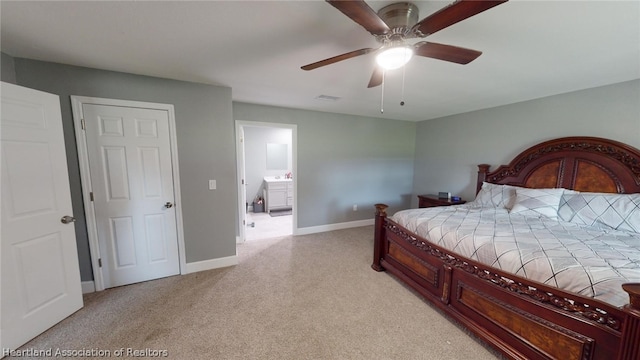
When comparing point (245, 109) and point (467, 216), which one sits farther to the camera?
point (245, 109)

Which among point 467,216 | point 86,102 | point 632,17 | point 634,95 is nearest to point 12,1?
point 86,102

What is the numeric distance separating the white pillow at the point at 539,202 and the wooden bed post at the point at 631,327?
69.4 inches

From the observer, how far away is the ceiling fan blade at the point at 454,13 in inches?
35.6

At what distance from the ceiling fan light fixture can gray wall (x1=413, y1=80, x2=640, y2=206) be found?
2.84 m

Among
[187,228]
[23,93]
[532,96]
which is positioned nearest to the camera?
[23,93]

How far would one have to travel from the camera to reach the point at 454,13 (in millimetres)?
995

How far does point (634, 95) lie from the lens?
7.45 ft

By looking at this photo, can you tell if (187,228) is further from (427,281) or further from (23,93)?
(427,281)

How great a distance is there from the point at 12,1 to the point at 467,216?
386 cm

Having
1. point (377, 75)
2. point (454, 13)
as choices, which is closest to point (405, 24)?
point (454, 13)

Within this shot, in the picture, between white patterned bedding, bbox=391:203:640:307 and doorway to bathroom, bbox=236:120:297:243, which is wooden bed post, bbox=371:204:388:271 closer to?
white patterned bedding, bbox=391:203:640:307

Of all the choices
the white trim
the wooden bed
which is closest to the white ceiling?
the wooden bed

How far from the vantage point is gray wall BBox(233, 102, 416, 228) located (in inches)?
156

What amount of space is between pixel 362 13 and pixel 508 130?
349 cm
